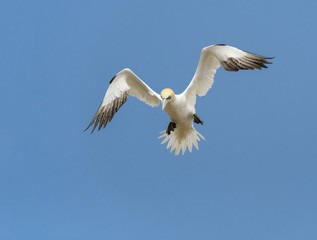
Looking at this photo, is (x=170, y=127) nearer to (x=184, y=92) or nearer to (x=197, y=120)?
(x=197, y=120)

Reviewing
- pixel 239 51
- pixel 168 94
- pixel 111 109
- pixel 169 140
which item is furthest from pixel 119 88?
pixel 239 51

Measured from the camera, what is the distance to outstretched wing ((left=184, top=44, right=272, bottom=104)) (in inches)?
218

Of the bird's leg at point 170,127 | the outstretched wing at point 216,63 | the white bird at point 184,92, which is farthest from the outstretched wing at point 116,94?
the outstretched wing at point 216,63

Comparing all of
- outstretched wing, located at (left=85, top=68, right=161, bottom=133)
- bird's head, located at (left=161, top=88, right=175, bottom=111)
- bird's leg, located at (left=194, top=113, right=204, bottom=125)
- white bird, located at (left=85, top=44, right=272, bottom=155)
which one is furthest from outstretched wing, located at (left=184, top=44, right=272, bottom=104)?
outstretched wing, located at (left=85, top=68, right=161, bottom=133)

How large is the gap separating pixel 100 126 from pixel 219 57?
1.79 meters

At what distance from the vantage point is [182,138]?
6.53 metres

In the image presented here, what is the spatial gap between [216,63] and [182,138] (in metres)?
1.24

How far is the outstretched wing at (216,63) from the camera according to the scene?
5.54m

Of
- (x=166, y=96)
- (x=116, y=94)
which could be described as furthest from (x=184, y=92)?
(x=116, y=94)

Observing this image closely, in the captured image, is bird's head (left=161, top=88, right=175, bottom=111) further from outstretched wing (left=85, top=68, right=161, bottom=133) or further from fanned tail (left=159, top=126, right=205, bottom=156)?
fanned tail (left=159, top=126, right=205, bottom=156)

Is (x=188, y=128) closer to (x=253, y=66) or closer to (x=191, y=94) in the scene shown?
(x=191, y=94)

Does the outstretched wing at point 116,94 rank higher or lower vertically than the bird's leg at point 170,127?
higher

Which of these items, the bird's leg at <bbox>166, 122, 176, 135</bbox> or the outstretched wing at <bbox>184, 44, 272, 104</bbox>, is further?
the bird's leg at <bbox>166, 122, 176, 135</bbox>

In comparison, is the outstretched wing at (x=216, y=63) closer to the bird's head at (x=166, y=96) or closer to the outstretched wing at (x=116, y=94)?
the bird's head at (x=166, y=96)
